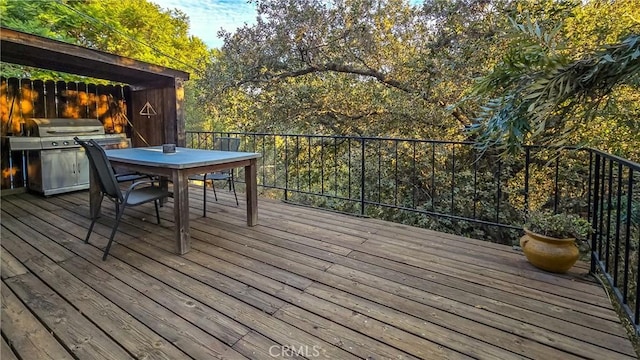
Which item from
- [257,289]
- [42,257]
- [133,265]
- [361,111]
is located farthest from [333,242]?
[361,111]

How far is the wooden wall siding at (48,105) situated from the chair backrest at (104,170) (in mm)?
2920

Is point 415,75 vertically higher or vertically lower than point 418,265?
higher

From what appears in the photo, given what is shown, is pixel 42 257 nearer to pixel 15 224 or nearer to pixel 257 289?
pixel 15 224

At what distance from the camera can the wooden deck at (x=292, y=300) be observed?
1516mm

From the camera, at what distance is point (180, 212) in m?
2.60

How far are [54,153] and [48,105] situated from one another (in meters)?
0.96

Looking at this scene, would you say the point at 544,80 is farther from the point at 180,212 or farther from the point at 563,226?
the point at 180,212

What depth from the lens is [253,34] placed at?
631cm

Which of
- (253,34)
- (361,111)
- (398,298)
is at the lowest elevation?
(398,298)

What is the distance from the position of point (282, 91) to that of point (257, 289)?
5.24m

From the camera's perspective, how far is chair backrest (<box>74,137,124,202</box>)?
2.54 meters

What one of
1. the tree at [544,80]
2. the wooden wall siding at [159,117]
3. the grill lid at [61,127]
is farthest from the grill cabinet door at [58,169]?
the tree at [544,80]

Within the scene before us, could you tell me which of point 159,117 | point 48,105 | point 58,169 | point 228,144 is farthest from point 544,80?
point 48,105

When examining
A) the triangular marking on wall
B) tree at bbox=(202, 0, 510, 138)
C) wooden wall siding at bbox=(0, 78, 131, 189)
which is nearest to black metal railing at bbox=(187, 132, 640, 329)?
tree at bbox=(202, 0, 510, 138)
